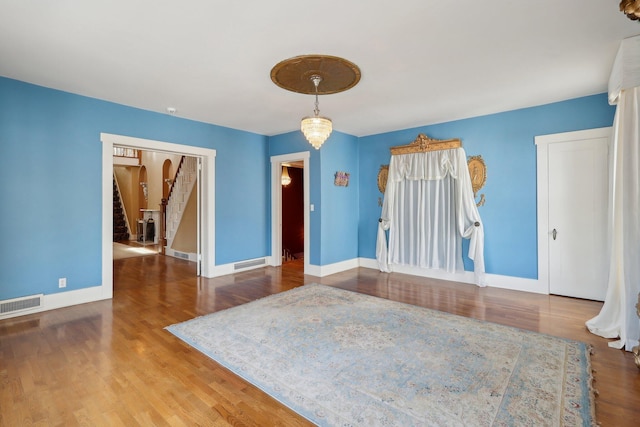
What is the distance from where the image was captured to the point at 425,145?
540 cm

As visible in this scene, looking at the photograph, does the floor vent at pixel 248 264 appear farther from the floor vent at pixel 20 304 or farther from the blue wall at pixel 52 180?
the floor vent at pixel 20 304

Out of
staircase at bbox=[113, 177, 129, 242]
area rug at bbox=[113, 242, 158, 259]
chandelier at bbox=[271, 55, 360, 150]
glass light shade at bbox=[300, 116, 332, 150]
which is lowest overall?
area rug at bbox=[113, 242, 158, 259]

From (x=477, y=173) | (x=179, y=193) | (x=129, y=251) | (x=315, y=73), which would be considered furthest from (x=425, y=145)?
(x=129, y=251)

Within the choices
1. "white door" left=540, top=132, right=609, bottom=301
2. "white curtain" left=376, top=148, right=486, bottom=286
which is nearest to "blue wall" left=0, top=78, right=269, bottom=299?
"white curtain" left=376, top=148, right=486, bottom=286

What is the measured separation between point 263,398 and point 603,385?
2454 millimetres

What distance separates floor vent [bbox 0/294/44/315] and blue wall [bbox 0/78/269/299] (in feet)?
0.22

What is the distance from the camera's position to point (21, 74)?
3.33 meters

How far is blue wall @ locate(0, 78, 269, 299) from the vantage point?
348 centimetres

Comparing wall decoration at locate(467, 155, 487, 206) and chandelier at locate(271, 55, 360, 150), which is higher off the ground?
chandelier at locate(271, 55, 360, 150)

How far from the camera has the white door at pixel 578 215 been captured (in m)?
3.99

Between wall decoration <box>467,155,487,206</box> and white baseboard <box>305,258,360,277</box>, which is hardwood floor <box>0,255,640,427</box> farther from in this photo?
wall decoration <box>467,155,487,206</box>

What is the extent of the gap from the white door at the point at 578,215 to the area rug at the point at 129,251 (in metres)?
8.71

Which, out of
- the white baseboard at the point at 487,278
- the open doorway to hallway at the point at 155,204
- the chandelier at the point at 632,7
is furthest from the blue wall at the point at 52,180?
the chandelier at the point at 632,7

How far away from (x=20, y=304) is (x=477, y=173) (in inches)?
256
